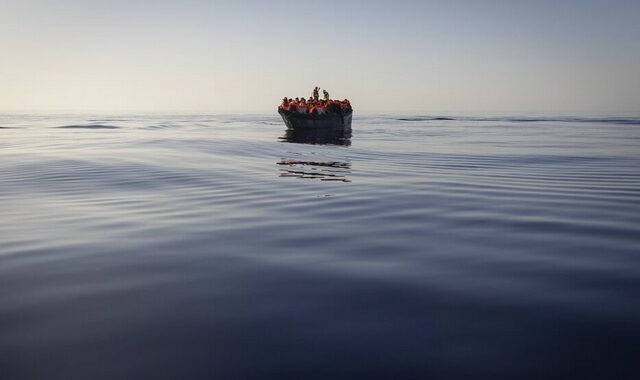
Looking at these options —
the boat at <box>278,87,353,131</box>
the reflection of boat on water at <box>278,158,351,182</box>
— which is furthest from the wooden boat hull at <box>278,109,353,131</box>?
the reflection of boat on water at <box>278,158,351,182</box>

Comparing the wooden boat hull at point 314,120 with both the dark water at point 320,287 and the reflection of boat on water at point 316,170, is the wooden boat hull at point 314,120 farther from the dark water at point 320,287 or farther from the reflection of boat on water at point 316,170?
the dark water at point 320,287

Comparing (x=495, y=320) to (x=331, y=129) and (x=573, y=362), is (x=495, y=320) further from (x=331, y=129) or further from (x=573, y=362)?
(x=331, y=129)

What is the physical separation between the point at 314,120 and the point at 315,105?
6.39 ft

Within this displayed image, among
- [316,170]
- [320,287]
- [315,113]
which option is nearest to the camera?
[320,287]

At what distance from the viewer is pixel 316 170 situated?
13.9m

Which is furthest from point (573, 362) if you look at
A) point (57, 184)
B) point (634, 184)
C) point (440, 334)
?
point (57, 184)

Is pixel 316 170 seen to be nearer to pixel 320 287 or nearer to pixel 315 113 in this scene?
pixel 320 287

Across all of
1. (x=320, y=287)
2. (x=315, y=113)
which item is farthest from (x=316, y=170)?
(x=315, y=113)

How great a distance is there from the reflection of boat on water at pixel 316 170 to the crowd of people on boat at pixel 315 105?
71.6 ft

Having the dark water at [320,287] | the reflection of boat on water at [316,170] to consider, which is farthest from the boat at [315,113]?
the dark water at [320,287]

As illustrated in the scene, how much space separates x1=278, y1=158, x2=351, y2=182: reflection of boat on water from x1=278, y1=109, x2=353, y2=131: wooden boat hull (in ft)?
70.2

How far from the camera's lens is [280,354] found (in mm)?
2672

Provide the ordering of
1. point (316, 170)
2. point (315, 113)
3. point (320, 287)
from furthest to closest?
point (315, 113), point (316, 170), point (320, 287)

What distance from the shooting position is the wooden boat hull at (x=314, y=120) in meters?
38.2
